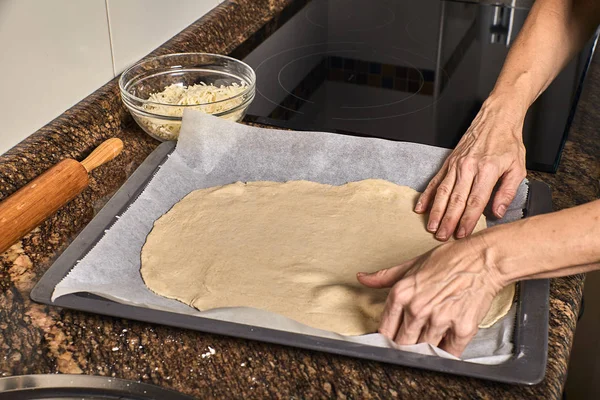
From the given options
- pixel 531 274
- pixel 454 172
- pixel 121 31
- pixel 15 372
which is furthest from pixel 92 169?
pixel 531 274

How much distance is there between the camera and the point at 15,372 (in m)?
0.82

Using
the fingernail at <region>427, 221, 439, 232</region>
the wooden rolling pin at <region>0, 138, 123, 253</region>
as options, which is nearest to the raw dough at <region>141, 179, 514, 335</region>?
the fingernail at <region>427, 221, 439, 232</region>

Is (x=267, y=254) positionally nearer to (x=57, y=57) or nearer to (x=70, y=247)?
(x=70, y=247)

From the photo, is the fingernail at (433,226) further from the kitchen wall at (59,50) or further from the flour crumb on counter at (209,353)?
the kitchen wall at (59,50)

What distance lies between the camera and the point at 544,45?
4.15 feet

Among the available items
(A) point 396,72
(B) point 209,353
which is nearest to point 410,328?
(B) point 209,353

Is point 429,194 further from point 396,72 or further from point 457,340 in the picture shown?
point 396,72

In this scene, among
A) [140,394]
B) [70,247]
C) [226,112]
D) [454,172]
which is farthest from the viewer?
[226,112]

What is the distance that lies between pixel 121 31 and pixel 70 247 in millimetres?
534

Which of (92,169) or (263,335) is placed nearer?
(263,335)

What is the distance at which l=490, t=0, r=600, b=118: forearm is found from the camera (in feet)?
4.04

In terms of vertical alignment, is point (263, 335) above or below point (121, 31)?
below

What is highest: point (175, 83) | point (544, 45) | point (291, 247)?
point (544, 45)

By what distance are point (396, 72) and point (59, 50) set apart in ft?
2.54
